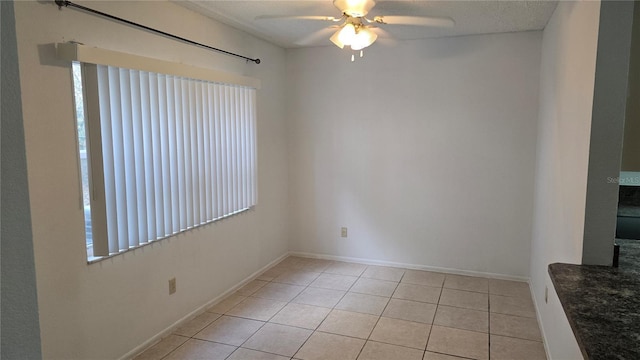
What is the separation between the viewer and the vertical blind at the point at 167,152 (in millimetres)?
2479

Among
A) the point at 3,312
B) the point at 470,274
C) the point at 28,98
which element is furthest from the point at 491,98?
the point at 3,312

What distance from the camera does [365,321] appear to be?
323 centimetres

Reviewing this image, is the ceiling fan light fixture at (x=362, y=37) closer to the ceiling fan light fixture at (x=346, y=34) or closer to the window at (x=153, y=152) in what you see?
the ceiling fan light fixture at (x=346, y=34)

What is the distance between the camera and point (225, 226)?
12.1ft

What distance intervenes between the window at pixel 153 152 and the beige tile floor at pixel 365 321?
0.81 meters

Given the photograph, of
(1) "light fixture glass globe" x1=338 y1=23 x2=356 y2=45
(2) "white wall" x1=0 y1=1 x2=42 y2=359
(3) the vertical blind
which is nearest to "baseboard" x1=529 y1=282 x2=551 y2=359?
(1) "light fixture glass globe" x1=338 y1=23 x2=356 y2=45

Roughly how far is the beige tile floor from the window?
0.81 m

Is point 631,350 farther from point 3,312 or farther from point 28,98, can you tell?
point 28,98

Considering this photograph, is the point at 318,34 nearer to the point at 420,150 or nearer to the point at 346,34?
the point at 346,34

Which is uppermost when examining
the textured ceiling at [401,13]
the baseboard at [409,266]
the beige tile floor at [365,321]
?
the textured ceiling at [401,13]

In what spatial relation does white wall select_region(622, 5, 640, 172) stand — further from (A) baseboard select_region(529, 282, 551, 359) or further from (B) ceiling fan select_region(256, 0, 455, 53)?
(A) baseboard select_region(529, 282, 551, 359)

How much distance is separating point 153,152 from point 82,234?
72cm

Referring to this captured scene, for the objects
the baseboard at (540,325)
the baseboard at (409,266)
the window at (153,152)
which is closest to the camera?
the window at (153,152)

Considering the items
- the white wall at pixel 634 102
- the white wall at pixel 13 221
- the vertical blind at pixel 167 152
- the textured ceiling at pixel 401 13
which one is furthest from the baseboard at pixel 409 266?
the white wall at pixel 13 221
